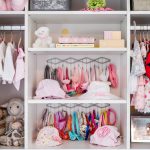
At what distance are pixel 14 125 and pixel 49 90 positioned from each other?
15.4 inches

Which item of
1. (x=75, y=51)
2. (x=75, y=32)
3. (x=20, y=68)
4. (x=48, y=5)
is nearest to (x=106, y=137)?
(x=75, y=51)

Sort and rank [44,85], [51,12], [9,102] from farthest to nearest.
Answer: [9,102] → [44,85] → [51,12]

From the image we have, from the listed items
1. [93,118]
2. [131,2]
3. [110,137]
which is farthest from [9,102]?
[131,2]

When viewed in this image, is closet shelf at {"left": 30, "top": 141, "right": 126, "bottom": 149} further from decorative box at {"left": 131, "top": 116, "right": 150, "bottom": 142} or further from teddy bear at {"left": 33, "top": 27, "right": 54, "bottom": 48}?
teddy bear at {"left": 33, "top": 27, "right": 54, "bottom": 48}

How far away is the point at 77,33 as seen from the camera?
276 cm

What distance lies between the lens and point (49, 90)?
2449 mm

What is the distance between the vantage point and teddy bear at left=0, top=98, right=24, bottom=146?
2439mm

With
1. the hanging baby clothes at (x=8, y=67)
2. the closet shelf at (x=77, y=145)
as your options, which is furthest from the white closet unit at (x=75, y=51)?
the hanging baby clothes at (x=8, y=67)

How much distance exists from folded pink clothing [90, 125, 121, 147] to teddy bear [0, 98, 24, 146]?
58 centimetres

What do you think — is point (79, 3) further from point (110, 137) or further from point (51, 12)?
point (110, 137)

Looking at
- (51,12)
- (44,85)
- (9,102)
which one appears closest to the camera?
(51,12)

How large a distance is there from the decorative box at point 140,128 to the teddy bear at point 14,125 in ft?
2.94

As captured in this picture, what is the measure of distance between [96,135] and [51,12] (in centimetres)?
102

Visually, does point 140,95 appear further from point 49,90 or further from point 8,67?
point 8,67
